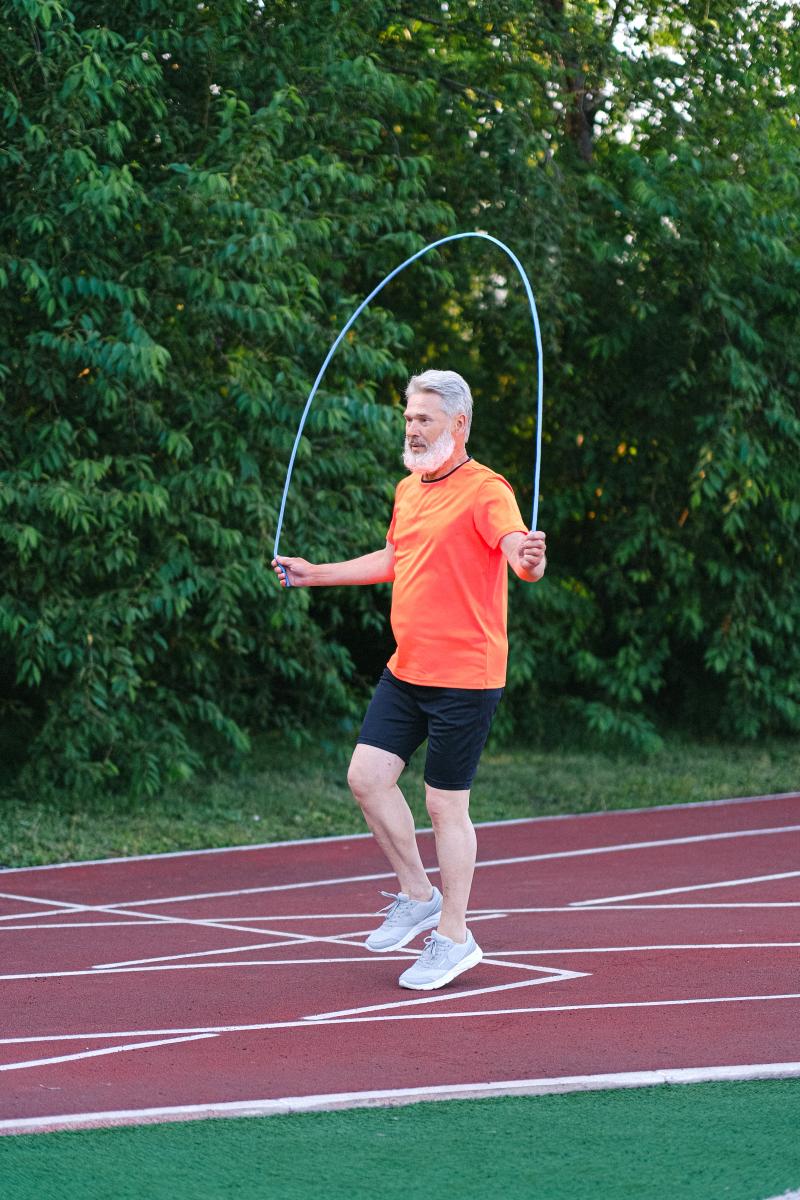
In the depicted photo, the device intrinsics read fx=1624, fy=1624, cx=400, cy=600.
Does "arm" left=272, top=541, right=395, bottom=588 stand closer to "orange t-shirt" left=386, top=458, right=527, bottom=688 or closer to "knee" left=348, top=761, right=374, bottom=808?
"orange t-shirt" left=386, top=458, right=527, bottom=688

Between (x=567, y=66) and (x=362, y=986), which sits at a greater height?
(x=567, y=66)

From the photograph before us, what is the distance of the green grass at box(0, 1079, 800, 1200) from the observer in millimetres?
3926

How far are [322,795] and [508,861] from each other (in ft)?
8.78

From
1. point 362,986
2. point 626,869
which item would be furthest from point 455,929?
point 626,869

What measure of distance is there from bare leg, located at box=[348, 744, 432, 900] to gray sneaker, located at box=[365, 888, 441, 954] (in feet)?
0.54

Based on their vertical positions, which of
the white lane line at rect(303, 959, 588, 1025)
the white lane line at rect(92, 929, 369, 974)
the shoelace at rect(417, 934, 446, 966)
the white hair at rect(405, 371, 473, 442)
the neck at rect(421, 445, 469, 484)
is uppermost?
the white hair at rect(405, 371, 473, 442)

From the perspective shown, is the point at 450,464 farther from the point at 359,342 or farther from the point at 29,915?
the point at 359,342

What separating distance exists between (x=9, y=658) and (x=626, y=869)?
15.5ft

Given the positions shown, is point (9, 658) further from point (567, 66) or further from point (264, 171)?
point (567, 66)

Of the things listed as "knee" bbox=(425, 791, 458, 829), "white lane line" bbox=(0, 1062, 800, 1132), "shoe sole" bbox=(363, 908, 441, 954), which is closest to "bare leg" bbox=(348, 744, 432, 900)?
"knee" bbox=(425, 791, 458, 829)

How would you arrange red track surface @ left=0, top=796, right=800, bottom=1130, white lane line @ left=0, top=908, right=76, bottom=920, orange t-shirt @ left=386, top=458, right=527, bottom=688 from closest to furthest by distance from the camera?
red track surface @ left=0, top=796, right=800, bottom=1130, orange t-shirt @ left=386, top=458, right=527, bottom=688, white lane line @ left=0, top=908, right=76, bottom=920

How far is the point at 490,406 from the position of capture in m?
15.3

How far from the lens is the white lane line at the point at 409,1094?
4449 millimetres

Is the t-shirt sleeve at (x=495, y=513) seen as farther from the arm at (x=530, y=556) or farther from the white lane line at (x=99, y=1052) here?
the white lane line at (x=99, y=1052)
